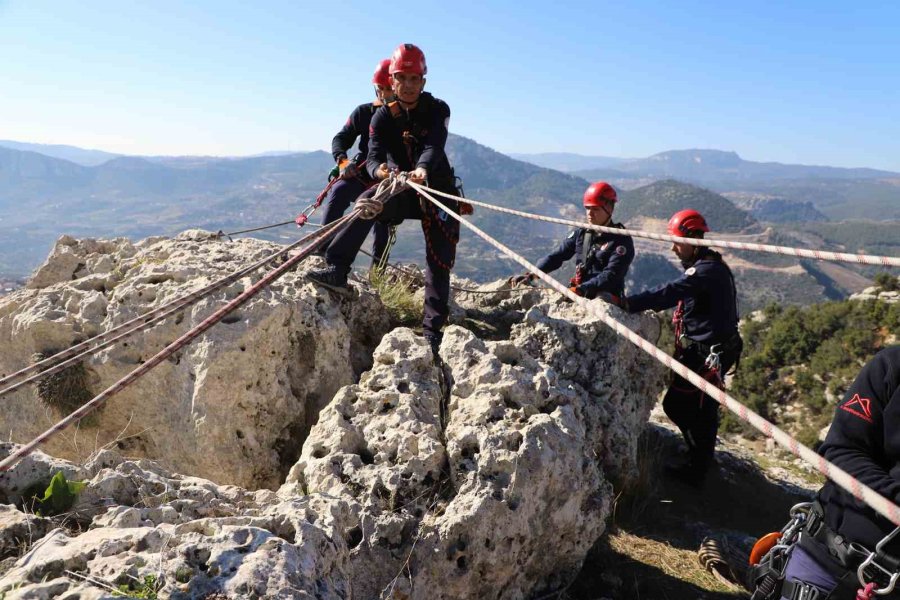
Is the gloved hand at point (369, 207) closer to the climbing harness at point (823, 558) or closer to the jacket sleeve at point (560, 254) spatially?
the jacket sleeve at point (560, 254)

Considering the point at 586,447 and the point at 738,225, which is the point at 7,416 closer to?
the point at 586,447

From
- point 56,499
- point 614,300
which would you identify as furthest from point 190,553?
point 614,300

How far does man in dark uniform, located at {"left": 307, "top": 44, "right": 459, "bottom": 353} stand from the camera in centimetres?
489

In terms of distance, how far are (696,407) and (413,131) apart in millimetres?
3891

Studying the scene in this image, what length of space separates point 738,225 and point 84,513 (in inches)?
8245

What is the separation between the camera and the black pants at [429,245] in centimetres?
488

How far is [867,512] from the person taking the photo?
263cm

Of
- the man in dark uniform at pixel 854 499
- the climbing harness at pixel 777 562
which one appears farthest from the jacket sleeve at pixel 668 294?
the man in dark uniform at pixel 854 499

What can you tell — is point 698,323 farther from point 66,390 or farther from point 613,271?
point 66,390

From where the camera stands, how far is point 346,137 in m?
6.62

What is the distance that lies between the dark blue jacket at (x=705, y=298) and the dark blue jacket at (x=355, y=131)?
3.45 metres

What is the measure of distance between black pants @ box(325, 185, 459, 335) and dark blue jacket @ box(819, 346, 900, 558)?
9.58 ft

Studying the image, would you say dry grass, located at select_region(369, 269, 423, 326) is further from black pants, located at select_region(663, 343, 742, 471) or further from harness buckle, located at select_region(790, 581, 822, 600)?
harness buckle, located at select_region(790, 581, 822, 600)

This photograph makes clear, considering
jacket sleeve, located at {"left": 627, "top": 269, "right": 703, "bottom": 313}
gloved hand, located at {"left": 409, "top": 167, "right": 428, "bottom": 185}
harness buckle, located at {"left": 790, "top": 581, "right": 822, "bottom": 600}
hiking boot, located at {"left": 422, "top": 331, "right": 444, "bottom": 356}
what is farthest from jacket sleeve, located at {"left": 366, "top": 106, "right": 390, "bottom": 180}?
harness buckle, located at {"left": 790, "top": 581, "right": 822, "bottom": 600}
